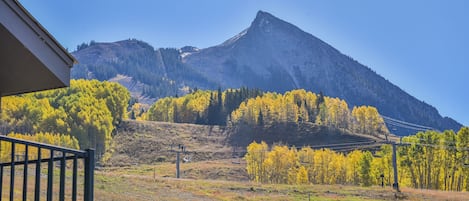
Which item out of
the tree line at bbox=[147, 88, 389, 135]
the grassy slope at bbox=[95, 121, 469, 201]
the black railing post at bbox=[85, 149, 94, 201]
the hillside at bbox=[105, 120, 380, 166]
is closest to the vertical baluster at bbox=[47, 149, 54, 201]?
the black railing post at bbox=[85, 149, 94, 201]

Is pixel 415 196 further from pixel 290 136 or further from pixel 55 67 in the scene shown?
pixel 290 136

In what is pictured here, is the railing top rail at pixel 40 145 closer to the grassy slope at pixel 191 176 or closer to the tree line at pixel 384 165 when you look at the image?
the grassy slope at pixel 191 176

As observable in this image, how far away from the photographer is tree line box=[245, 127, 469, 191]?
71.4 meters

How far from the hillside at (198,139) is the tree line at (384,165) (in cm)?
1394

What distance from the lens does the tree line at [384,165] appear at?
71.4m

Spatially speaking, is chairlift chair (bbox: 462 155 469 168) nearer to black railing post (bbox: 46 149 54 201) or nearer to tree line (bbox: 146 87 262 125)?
tree line (bbox: 146 87 262 125)

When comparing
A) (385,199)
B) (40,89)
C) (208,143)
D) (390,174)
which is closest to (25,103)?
(208,143)

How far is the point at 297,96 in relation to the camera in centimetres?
13162

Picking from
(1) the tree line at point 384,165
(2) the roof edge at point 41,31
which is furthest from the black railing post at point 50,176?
(1) the tree line at point 384,165

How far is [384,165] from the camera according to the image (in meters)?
77.9

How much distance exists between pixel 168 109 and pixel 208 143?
31.1 meters

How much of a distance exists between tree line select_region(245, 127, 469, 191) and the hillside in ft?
45.7

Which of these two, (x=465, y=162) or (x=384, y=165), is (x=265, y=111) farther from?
(x=465, y=162)

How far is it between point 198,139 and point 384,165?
4275 centimetres
